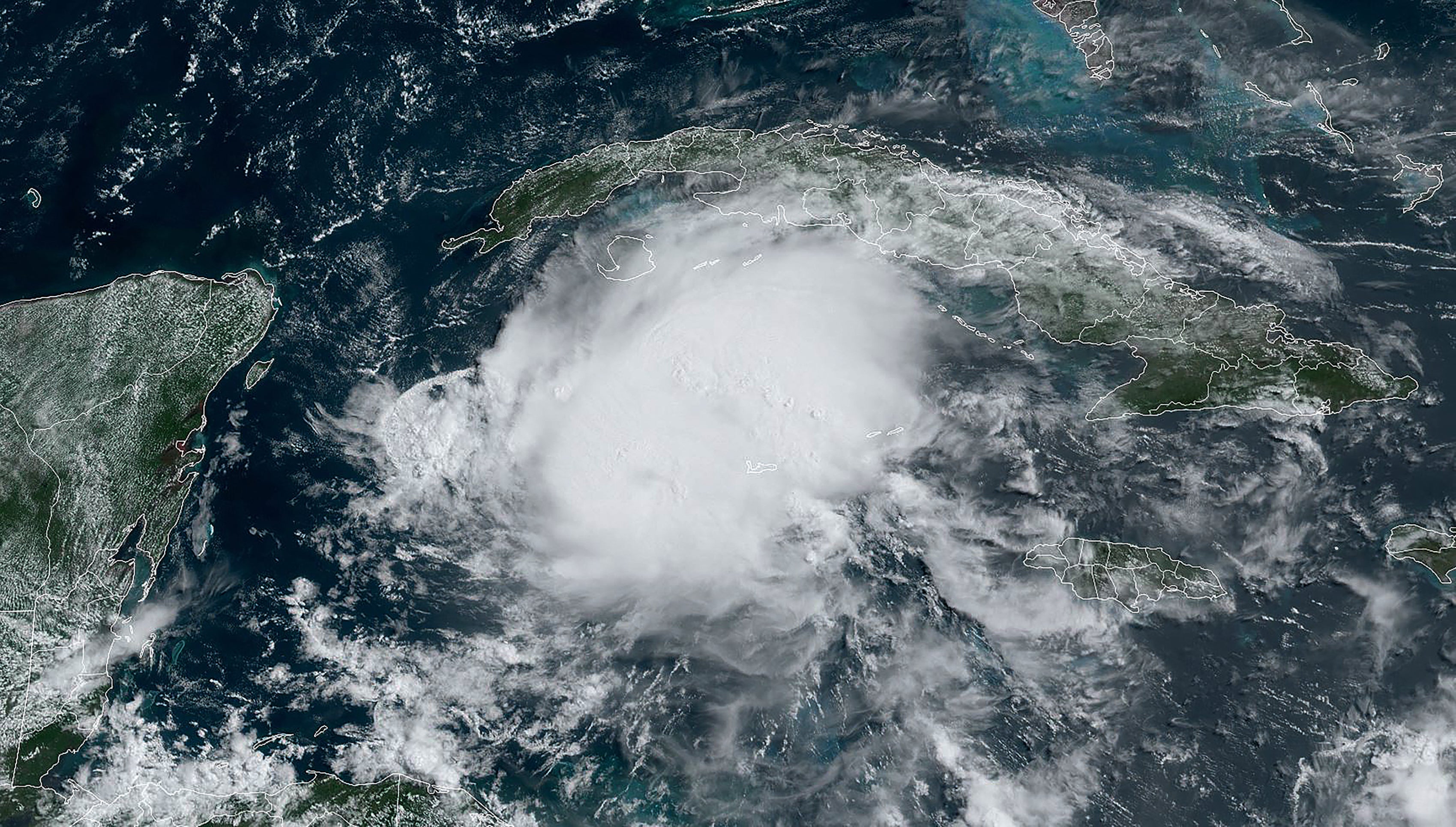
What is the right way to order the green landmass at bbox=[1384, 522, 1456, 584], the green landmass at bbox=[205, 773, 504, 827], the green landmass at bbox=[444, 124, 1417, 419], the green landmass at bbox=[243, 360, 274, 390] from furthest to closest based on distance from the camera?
the green landmass at bbox=[243, 360, 274, 390] < the green landmass at bbox=[444, 124, 1417, 419] < the green landmass at bbox=[205, 773, 504, 827] < the green landmass at bbox=[1384, 522, 1456, 584]

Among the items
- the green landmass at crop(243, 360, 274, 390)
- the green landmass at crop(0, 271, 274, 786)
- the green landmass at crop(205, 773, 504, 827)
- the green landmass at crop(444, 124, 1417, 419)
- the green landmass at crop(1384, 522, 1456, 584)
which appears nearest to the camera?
the green landmass at crop(1384, 522, 1456, 584)

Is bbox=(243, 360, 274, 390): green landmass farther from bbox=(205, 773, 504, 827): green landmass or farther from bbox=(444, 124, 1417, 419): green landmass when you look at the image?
bbox=(205, 773, 504, 827): green landmass

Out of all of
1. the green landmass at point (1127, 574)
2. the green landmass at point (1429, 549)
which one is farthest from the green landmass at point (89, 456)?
the green landmass at point (1429, 549)

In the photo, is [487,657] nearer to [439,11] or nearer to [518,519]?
[518,519]

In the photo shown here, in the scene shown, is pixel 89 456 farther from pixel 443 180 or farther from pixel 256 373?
pixel 443 180

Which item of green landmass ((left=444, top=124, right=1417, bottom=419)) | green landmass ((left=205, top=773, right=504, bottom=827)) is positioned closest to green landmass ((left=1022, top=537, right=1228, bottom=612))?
green landmass ((left=444, top=124, right=1417, bottom=419))

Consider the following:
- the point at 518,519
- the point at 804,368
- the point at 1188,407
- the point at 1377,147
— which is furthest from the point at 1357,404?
the point at 518,519
